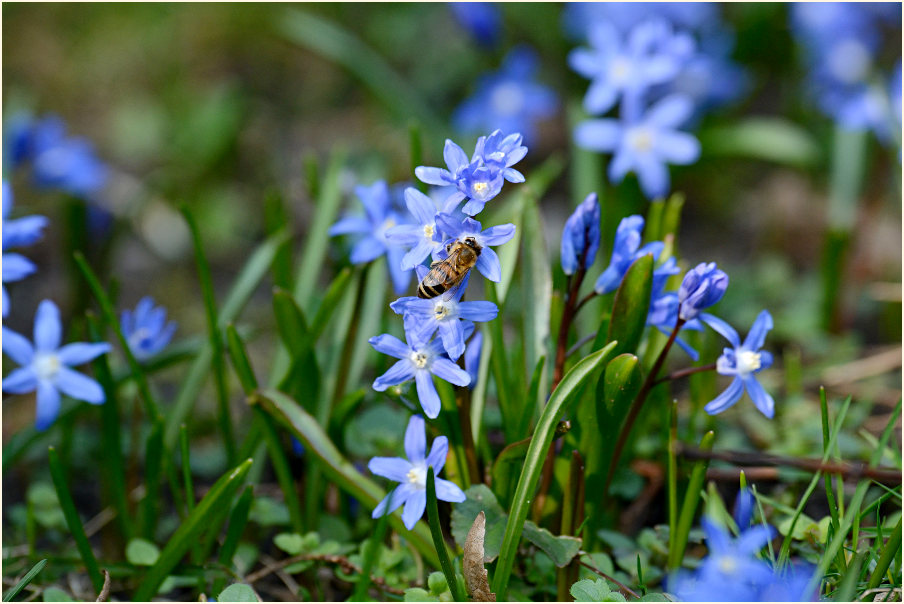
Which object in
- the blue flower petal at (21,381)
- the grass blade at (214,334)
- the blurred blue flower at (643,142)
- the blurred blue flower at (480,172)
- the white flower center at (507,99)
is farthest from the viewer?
the white flower center at (507,99)

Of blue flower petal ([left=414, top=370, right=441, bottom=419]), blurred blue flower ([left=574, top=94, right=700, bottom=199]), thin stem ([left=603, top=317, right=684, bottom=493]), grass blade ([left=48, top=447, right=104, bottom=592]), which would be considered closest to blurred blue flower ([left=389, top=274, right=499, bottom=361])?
blue flower petal ([left=414, top=370, right=441, bottom=419])

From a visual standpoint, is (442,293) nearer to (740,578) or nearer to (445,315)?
(445,315)

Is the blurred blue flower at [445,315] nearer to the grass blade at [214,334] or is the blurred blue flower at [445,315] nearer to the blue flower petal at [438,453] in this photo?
the blue flower petal at [438,453]

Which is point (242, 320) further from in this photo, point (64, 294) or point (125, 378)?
point (125, 378)

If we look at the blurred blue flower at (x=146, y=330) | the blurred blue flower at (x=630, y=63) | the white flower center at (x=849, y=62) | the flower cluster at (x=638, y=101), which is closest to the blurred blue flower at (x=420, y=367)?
the blurred blue flower at (x=146, y=330)

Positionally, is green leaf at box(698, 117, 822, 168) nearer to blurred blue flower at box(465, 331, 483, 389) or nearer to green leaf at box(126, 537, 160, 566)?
blurred blue flower at box(465, 331, 483, 389)

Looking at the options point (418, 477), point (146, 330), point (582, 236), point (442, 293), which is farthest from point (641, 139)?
point (146, 330)

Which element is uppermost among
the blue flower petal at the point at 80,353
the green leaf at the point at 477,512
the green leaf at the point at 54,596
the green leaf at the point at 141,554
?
the blue flower petal at the point at 80,353
